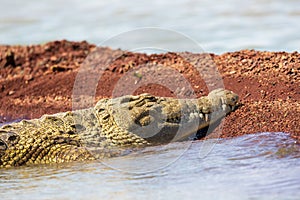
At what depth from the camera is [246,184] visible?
5.74 m

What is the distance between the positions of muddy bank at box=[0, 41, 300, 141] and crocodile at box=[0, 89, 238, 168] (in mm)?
575

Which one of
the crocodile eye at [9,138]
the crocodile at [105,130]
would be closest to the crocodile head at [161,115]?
the crocodile at [105,130]

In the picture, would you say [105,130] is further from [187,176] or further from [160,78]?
[160,78]

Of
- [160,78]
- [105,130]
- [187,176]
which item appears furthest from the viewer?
[160,78]

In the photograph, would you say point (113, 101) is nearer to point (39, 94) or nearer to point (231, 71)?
point (231, 71)

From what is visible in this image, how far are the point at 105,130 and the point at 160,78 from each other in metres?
3.29

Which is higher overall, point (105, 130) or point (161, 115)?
point (161, 115)

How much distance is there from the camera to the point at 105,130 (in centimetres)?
811

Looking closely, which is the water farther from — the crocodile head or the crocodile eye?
the crocodile eye

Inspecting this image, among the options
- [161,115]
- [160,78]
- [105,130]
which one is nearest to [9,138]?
[105,130]

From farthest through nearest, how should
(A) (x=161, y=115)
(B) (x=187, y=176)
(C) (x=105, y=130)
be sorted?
1. (C) (x=105, y=130)
2. (A) (x=161, y=115)
3. (B) (x=187, y=176)

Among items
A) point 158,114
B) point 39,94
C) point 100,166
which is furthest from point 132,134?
point 39,94

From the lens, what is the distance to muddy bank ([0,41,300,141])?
8289 mm

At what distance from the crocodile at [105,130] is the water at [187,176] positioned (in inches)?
9.9
